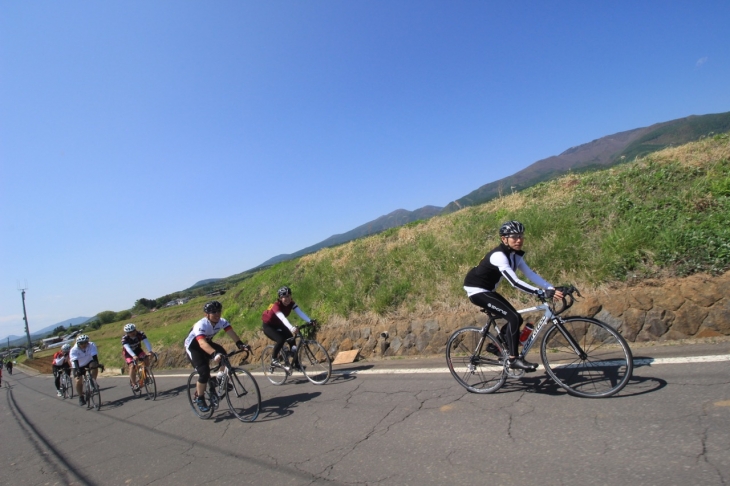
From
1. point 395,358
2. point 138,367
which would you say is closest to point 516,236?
point 395,358

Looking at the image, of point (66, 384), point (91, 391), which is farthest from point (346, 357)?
point (66, 384)

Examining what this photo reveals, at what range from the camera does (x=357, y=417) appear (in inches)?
201

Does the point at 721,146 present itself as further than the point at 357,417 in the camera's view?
Yes

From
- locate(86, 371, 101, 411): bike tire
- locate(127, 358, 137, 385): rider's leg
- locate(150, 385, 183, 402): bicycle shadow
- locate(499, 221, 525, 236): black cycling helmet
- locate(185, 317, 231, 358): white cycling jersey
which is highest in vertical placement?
locate(499, 221, 525, 236): black cycling helmet

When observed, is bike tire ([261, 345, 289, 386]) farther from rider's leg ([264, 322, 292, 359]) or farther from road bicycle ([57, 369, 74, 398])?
road bicycle ([57, 369, 74, 398])

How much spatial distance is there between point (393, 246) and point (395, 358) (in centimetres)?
574

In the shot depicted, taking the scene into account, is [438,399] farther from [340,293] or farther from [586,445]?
[340,293]

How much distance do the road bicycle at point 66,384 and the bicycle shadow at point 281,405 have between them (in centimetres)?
1059

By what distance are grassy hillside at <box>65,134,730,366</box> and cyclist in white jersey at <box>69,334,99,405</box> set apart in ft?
16.1

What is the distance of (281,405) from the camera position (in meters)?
6.49

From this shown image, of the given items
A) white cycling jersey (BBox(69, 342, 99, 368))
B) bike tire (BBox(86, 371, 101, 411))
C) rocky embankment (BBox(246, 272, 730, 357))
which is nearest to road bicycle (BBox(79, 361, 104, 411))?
bike tire (BBox(86, 371, 101, 411))

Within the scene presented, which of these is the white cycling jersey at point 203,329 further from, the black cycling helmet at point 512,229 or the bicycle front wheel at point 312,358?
the black cycling helmet at point 512,229

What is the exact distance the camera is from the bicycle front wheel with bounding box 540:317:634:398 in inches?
161

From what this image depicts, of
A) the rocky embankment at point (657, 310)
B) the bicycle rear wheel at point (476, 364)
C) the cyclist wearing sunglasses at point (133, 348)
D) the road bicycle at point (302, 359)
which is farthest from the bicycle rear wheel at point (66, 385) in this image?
the bicycle rear wheel at point (476, 364)
